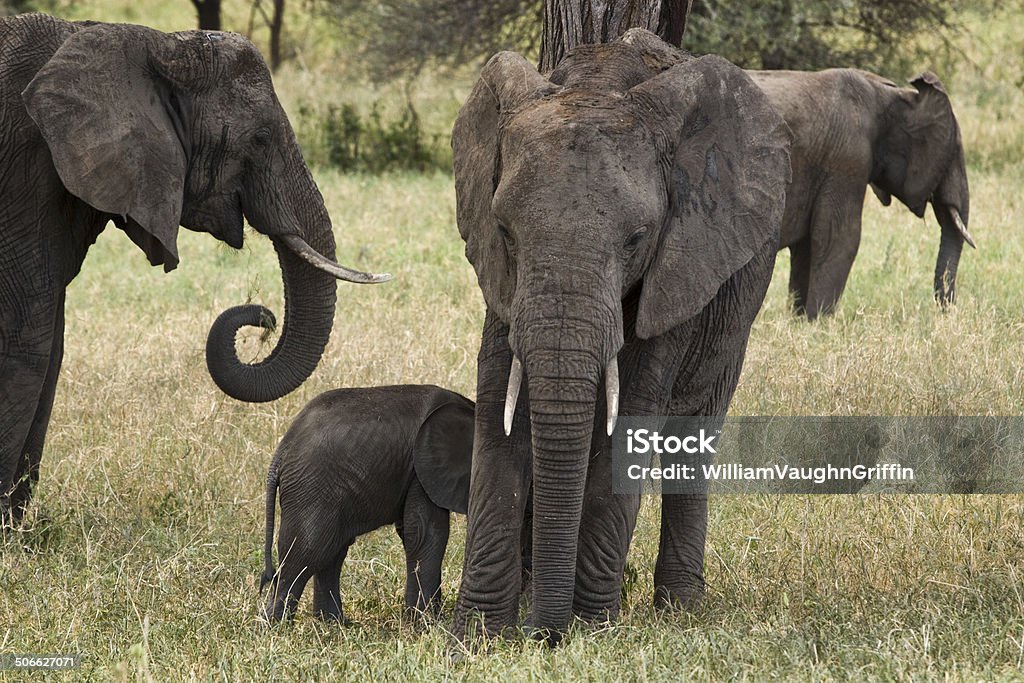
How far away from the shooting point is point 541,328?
3922 millimetres

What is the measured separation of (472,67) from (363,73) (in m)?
1.89

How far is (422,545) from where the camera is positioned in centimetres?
520

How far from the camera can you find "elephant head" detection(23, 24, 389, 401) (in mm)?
5328

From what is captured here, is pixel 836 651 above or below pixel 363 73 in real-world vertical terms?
above

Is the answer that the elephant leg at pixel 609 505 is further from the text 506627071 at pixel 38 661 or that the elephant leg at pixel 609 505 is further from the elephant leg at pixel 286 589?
the text 506627071 at pixel 38 661

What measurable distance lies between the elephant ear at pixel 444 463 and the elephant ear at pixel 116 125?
47.6 inches

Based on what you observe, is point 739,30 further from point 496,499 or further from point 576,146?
point 576,146

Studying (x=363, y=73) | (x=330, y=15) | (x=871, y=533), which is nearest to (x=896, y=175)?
(x=871, y=533)

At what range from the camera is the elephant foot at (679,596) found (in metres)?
5.06

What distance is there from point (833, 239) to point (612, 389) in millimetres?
6375

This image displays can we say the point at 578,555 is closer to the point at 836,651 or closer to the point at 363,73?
the point at 836,651

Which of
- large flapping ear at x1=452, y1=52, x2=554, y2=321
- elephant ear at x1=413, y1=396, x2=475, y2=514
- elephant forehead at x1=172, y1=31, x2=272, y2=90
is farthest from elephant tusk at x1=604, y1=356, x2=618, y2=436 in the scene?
elephant forehead at x1=172, y1=31, x2=272, y2=90

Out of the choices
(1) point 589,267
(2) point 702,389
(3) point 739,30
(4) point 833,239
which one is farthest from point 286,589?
(3) point 739,30

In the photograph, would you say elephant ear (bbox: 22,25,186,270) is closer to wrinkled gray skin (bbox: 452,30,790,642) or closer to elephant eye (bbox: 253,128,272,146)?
elephant eye (bbox: 253,128,272,146)
